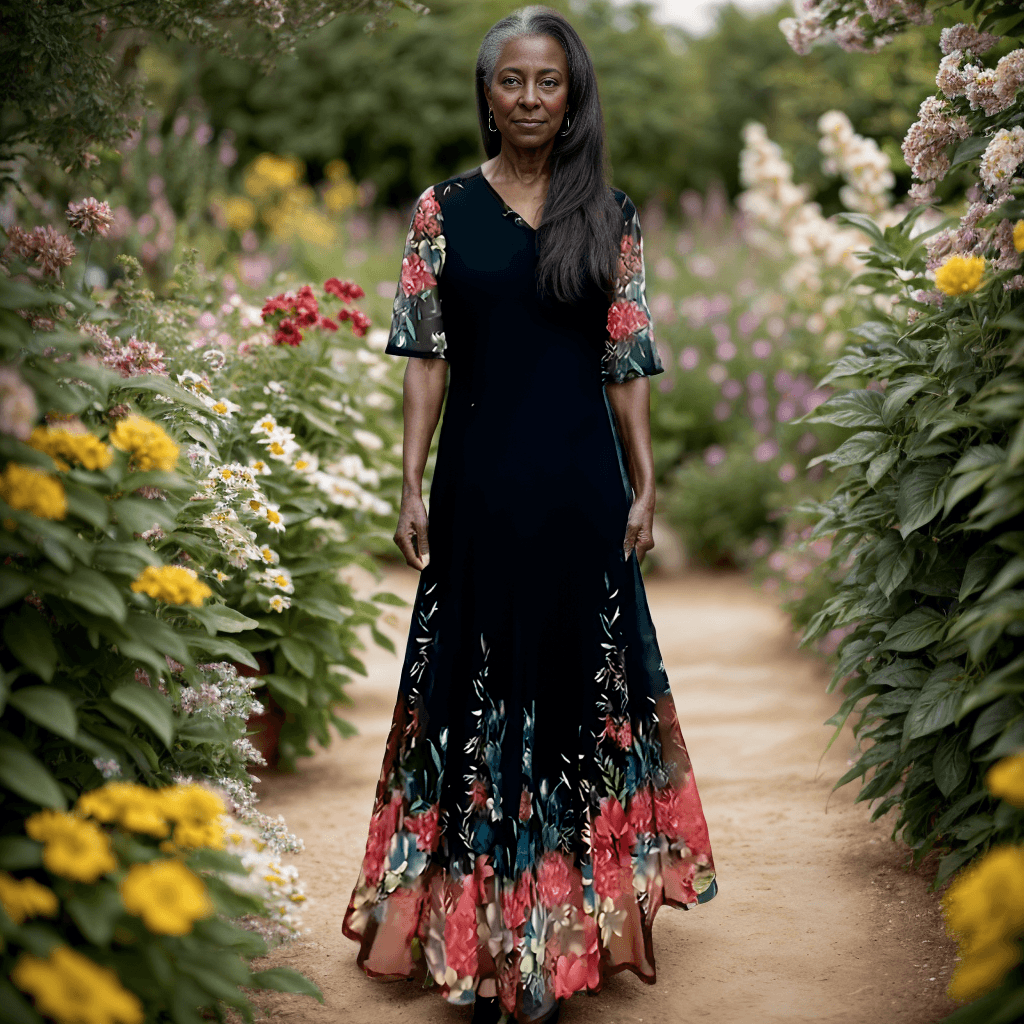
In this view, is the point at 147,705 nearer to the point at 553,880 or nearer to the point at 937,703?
the point at 553,880

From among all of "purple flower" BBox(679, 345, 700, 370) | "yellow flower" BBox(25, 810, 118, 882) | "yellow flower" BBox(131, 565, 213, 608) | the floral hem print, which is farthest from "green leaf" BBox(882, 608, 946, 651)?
"purple flower" BBox(679, 345, 700, 370)

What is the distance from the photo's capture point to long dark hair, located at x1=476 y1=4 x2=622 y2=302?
2238 millimetres

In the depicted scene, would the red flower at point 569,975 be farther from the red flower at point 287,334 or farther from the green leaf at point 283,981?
the red flower at point 287,334

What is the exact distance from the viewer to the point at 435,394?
241cm

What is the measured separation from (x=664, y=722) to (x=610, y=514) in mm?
530

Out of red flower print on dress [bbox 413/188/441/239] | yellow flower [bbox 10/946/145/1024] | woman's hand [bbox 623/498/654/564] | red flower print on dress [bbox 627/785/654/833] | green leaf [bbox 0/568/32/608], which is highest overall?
red flower print on dress [bbox 413/188/441/239]

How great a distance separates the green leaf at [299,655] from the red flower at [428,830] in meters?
1.23

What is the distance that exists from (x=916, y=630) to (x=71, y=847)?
1878 millimetres

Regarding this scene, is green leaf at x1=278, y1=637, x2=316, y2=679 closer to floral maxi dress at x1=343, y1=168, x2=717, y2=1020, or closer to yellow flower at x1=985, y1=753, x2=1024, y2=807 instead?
floral maxi dress at x1=343, y1=168, x2=717, y2=1020

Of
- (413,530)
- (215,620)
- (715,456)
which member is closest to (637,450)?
(413,530)

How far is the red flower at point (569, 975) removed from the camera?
2305 millimetres

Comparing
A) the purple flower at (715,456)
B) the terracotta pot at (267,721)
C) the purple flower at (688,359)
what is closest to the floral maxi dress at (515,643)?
the terracotta pot at (267,721)

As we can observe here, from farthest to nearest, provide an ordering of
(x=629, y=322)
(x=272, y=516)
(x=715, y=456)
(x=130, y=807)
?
(x=715, y=456)
(x=272, y=516)
(x=629, y=322)
(x=130, y=807)

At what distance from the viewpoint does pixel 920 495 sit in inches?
95.0
